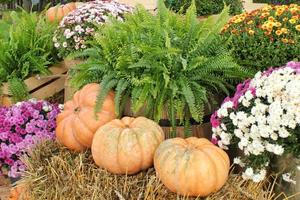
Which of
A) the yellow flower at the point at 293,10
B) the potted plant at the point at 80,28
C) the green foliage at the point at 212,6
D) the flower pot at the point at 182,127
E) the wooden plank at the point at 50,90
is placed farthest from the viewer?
the green foliage at the point at 212,6

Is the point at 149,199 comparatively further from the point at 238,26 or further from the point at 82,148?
the point at 238,26

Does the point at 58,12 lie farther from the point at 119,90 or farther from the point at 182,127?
the point at 182,127

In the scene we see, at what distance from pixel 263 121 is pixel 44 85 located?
2.86 meters

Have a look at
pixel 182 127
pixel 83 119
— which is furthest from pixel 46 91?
pixel 182 127

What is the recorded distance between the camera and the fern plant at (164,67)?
10.2 ft

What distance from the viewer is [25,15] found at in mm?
5258

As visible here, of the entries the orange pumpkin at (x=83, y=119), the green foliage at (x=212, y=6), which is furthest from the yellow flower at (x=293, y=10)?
the green foliage at (x=212, y=6)

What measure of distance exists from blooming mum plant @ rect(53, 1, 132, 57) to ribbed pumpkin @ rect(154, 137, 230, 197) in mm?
1892

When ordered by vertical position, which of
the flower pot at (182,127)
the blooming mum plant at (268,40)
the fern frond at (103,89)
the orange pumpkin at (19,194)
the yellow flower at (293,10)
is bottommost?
the orange pumpkin at (19,194)

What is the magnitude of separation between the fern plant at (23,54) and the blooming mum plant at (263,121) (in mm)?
2323

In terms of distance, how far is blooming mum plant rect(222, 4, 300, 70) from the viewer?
10.7 feet

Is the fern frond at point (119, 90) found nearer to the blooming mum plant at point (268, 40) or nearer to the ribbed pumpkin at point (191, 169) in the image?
the ribbed pumpkin at point (191, 169)

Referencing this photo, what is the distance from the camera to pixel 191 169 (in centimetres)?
259

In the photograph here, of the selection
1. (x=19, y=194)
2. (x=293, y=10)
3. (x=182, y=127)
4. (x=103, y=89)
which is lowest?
(x=19, y=194)
